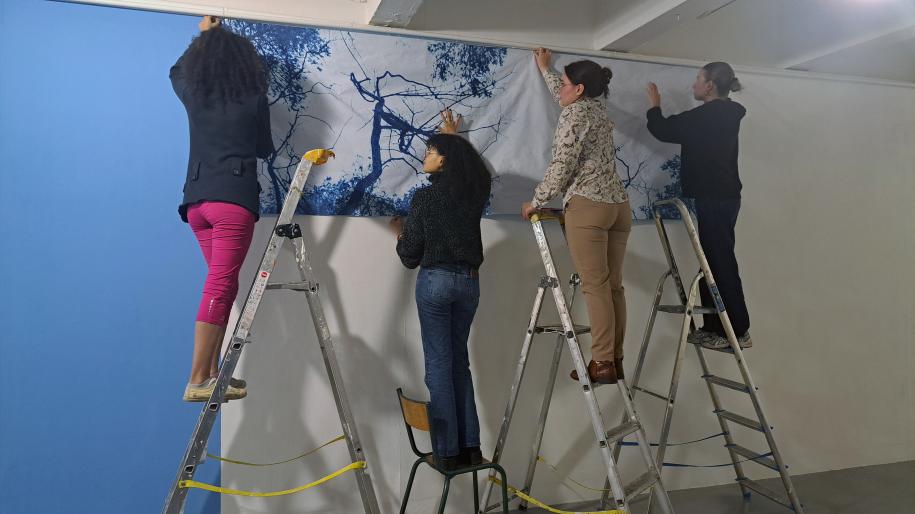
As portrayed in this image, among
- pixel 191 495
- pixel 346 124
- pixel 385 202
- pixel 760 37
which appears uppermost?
pixel 760 37

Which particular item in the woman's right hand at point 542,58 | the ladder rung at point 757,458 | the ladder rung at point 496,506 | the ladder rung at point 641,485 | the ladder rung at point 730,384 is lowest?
the ladder rung at point 757,458

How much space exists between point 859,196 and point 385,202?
282cm

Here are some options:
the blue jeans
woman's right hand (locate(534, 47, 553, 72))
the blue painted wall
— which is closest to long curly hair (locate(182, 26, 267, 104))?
the blue painted wall

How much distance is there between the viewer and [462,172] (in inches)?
93.2

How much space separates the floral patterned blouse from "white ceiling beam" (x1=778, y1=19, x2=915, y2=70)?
5.27 feet

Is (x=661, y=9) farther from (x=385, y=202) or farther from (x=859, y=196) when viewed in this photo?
(x=859, y=196)

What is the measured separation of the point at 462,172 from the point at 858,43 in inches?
95.4

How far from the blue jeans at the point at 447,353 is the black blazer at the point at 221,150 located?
2.37ft

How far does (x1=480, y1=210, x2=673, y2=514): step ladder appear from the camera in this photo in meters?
2.25

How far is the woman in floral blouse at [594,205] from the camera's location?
2361mm

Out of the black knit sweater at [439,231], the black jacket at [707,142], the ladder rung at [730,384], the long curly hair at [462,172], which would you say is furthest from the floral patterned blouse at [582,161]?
the ladder rung at [730,384]

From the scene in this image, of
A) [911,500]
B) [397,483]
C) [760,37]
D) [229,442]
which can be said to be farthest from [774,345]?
[229,442]

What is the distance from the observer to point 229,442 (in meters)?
2.42

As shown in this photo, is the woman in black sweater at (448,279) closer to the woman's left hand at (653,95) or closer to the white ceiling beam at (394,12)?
the white ceiling beam at (394,12)
